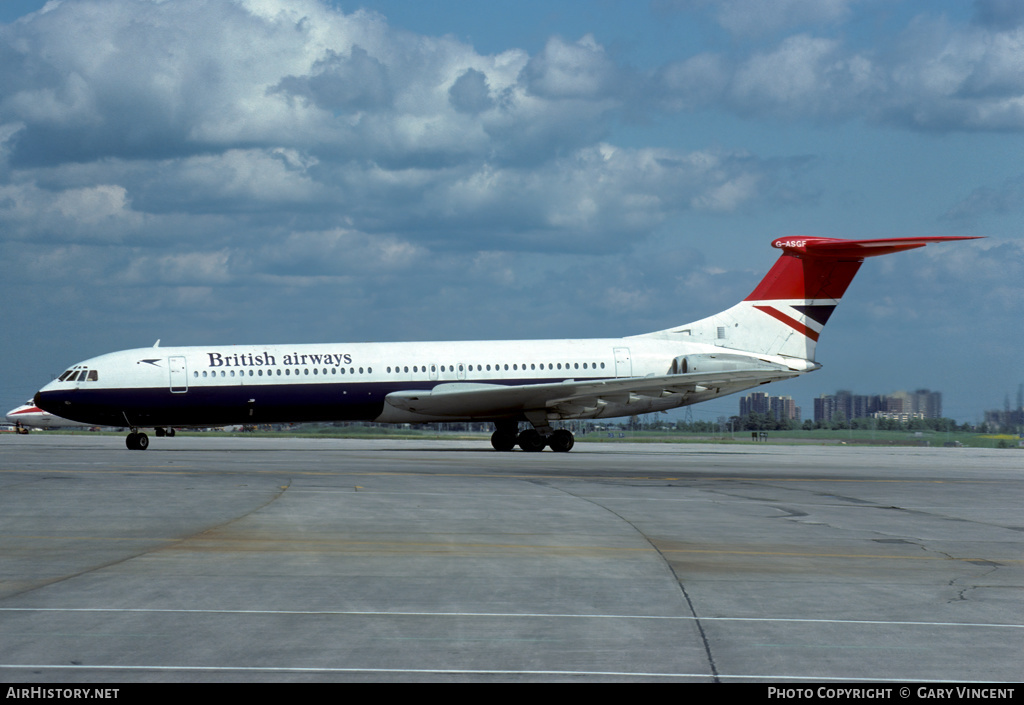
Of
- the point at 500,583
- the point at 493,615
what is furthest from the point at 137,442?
the point at 493,615

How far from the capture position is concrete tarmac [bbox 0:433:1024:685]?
265 inches

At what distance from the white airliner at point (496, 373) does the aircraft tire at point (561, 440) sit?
86 millimetres

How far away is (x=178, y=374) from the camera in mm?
36875

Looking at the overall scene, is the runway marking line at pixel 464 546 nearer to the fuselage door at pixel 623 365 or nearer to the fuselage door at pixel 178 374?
the fuselage door at pixel 178 374

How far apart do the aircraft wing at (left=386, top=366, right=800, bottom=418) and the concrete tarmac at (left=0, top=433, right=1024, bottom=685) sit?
1682cm

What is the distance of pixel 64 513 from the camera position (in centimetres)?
1566

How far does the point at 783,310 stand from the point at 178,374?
24375mm

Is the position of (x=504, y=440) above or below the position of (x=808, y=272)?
below

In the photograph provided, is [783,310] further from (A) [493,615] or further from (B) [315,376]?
(A) [493,615]

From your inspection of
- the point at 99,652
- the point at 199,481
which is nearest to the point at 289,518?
the point at 199,481

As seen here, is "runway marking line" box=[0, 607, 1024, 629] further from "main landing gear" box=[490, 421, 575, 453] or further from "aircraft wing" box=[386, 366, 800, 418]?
"main landing gear" box=[490, 421, 575, 453]

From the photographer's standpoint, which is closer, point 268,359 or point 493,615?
point 493,615

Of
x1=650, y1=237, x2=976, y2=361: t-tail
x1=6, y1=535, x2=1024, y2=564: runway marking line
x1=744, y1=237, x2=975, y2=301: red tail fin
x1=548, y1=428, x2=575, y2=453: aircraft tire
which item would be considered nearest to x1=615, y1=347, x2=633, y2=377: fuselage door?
x1=650, y1=237, x2=976, y2=361: t-tail

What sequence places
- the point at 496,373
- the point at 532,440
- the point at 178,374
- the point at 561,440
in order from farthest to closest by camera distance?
the point at 561,440 → the point at 532,440 → the point at 496,373 → the point at 178,374
